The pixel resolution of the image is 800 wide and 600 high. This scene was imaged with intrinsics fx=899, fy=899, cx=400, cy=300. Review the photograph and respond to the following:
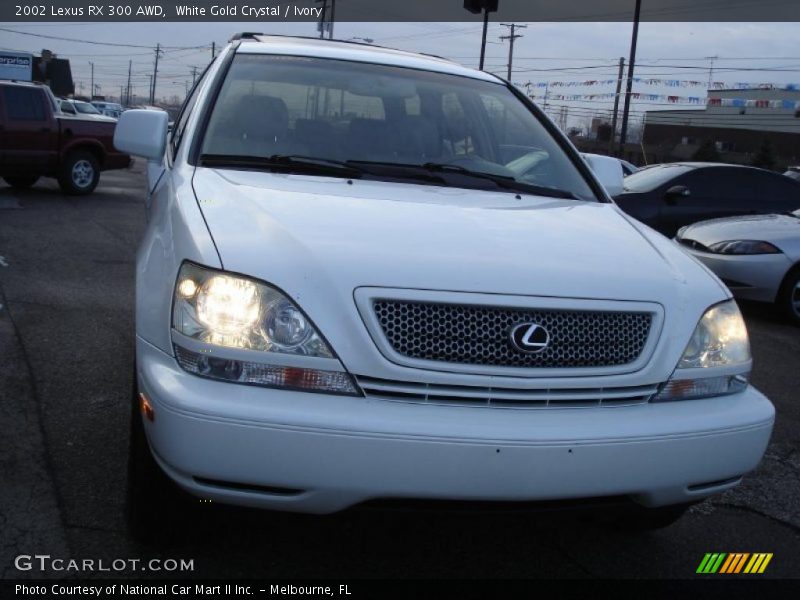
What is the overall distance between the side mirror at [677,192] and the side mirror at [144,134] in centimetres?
723

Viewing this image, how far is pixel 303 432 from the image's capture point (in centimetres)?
227

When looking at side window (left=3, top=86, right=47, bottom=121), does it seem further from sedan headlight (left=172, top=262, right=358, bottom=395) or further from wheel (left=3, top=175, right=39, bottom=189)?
sedan headlight (left=172, top=262, right=358, bottom=395)

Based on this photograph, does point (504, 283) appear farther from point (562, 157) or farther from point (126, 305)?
point (126, 305)

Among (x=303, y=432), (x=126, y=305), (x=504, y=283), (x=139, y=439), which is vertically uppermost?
(x=504, y=283)

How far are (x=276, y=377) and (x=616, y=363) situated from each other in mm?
974

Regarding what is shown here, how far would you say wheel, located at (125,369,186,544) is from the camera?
262cm

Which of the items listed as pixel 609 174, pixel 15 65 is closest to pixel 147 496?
pixel 609 174

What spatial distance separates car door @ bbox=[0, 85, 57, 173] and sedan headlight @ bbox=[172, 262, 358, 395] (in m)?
12.9

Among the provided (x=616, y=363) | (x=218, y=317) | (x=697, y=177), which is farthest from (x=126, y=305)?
(x=697, y=177)

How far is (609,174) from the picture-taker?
14.2ft

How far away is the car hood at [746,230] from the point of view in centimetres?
833

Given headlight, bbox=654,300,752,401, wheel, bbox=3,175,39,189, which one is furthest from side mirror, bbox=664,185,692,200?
wheel, bbox=3,175,39,189

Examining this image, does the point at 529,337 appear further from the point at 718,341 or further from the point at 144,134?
the point at 144,134

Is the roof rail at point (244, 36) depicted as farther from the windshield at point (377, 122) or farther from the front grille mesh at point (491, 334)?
the front grille mesh at point (491, 334)
